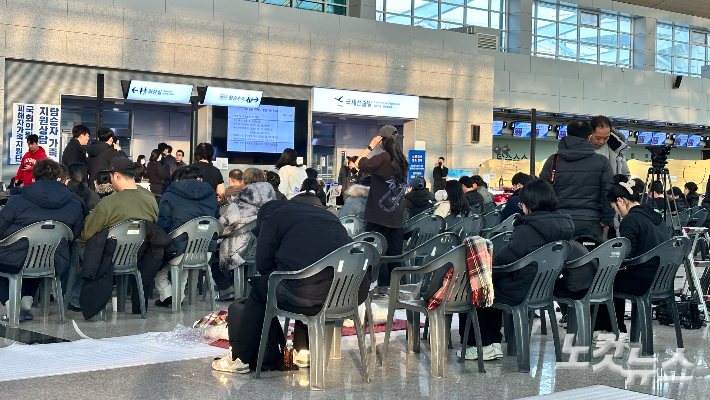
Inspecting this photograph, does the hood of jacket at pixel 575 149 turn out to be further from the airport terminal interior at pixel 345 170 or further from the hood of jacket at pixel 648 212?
the hood of jacket at pixel 648 212

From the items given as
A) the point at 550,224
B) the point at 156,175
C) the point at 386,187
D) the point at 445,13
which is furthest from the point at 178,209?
the point at 445,13

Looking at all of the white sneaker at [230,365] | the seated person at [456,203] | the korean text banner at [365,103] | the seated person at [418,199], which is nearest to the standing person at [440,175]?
the korean text banner at [365,103]

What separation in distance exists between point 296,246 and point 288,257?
0.25 ft

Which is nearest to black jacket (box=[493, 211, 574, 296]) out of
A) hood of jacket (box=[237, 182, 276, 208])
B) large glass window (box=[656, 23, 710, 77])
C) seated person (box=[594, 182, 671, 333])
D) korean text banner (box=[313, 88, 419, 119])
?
seated person (box=[594, 182, 671, 333])

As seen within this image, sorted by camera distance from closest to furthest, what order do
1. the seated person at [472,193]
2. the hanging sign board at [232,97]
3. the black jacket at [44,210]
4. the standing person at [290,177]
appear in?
the black jacket at [44,210]
the standing person at [290,177]
the seated person at [472,193]
the hanging sign board at [232,97]

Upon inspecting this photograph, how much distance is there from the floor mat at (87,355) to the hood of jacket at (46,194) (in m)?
1.40

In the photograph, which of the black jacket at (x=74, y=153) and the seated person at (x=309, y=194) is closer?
the seated person at (x=309, y=194)

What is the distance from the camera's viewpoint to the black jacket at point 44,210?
7.04 metres

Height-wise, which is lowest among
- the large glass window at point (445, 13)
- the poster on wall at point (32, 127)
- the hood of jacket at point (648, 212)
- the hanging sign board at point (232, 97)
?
the hood of jacket at point (648, 212)

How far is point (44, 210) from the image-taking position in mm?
7145

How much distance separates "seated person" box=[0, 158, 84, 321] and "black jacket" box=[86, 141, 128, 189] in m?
3.97

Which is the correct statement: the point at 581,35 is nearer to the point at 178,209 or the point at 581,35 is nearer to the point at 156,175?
the point at 156,175

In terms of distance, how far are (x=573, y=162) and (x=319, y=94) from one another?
1426 centimetres

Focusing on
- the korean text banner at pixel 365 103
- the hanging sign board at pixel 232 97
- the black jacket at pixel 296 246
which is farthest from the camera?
the korean text banner at pixel 365 103
